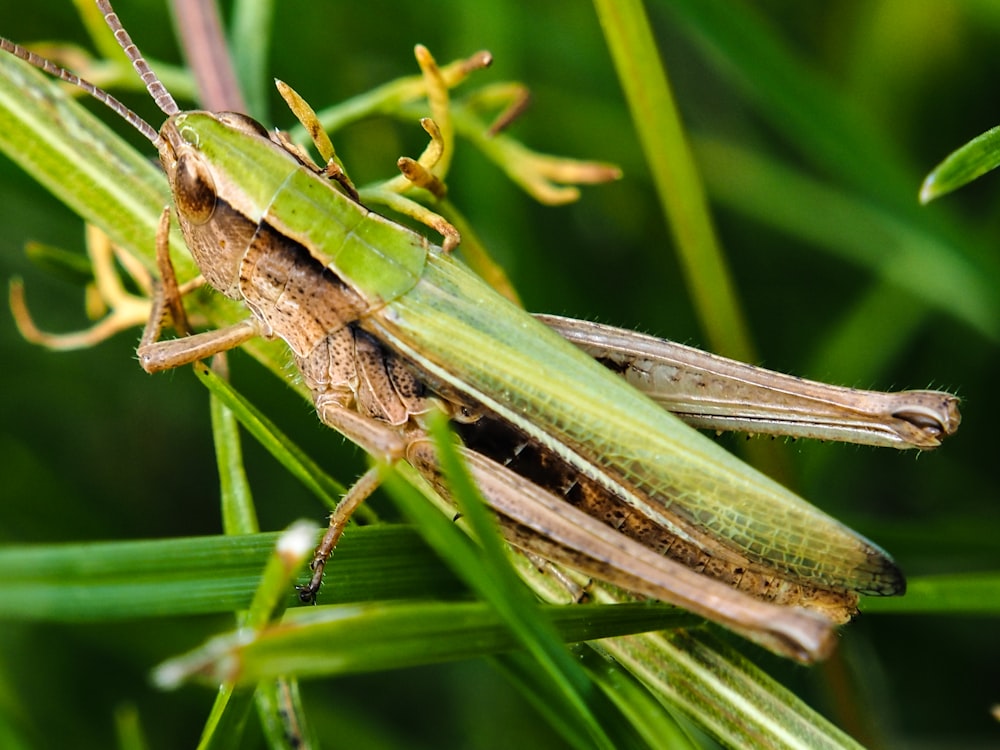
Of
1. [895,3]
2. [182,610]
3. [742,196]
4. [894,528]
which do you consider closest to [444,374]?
[182,610]

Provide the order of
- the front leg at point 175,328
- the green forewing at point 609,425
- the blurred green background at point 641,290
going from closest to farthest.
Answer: the green forewing at point 609,425
the front leg at point 175,328
the blurred green background at point 641,290

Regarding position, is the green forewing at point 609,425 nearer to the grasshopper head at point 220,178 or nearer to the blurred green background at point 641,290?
the grasshopper head at point 220,178

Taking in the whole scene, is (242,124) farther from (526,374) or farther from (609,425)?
(609,425)

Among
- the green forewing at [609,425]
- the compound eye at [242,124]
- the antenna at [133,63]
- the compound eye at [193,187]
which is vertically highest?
the antenna at [133,63]

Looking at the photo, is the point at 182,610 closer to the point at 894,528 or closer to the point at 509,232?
the point at 894,528

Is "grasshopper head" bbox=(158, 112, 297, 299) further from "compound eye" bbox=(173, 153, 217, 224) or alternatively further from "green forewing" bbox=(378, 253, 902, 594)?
"green forewing" bbox=(378, 253, 902, 594)

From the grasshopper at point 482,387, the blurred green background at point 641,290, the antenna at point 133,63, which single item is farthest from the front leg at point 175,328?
the blurred green background at point 641,290
